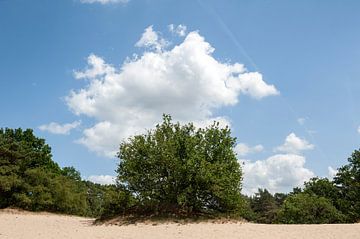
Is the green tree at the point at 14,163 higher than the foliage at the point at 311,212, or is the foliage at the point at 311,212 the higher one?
the green tree at the point at 14,163

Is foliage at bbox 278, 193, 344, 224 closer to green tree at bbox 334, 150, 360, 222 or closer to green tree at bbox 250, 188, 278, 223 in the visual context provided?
green tree at bbox 334, 150, 360, 222

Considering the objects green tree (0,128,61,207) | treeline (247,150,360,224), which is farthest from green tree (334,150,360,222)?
green tree (0,128,61,207)

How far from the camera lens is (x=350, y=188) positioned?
2222 inches

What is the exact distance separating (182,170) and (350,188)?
4111cm

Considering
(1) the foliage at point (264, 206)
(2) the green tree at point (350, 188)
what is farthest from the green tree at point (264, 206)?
(2) the green tree at point (350, 188)

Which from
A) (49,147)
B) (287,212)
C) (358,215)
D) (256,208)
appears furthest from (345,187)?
(49,147)

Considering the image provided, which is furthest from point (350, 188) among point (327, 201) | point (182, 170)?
point (182, 170)

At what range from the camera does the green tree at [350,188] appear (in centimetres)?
5201

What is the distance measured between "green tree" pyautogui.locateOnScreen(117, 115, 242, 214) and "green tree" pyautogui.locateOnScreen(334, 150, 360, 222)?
106 ft

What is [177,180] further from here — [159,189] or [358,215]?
[358,215]

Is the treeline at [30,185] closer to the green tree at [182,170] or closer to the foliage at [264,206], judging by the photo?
the green tree at [182,170]

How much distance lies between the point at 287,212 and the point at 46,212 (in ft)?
97.5

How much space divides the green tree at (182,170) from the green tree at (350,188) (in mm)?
32342

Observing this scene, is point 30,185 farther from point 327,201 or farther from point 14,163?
point 327,201
